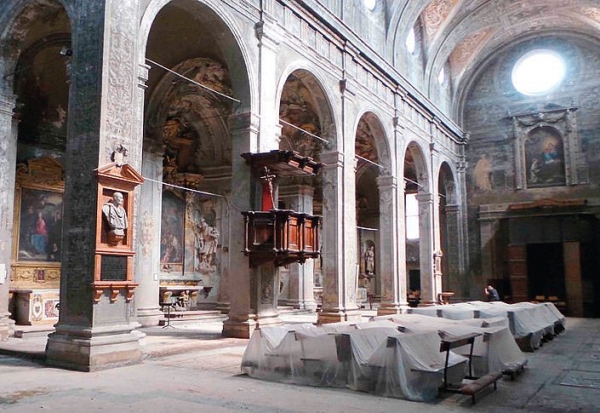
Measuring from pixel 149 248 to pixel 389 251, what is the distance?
23.2 feet

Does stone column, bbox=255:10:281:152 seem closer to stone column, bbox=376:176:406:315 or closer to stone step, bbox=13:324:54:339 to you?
stone step, bbox=13:324:54:339

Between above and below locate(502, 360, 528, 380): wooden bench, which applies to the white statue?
above

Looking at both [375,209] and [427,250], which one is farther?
[375,209]

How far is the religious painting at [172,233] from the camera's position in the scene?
1664 cm

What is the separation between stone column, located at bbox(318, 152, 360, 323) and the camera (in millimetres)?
13680

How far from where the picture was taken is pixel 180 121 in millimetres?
17016

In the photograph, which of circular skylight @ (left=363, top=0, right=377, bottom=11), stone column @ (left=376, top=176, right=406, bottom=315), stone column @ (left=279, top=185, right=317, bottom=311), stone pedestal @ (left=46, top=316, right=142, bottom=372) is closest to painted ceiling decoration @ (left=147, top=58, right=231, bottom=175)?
stone column @ (left=279, top=185, right=317, bottom=311)

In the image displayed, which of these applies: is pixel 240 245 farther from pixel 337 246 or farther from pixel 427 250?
pixel 427 250

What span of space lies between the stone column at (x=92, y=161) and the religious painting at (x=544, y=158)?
1992 centimetres

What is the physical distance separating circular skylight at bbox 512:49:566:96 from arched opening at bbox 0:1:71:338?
19066 millimetres

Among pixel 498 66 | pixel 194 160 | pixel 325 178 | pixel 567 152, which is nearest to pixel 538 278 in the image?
pixel 567 152

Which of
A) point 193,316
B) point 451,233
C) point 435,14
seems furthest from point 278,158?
point 451,233

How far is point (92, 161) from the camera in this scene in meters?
7.60

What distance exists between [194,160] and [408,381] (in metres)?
13.1
